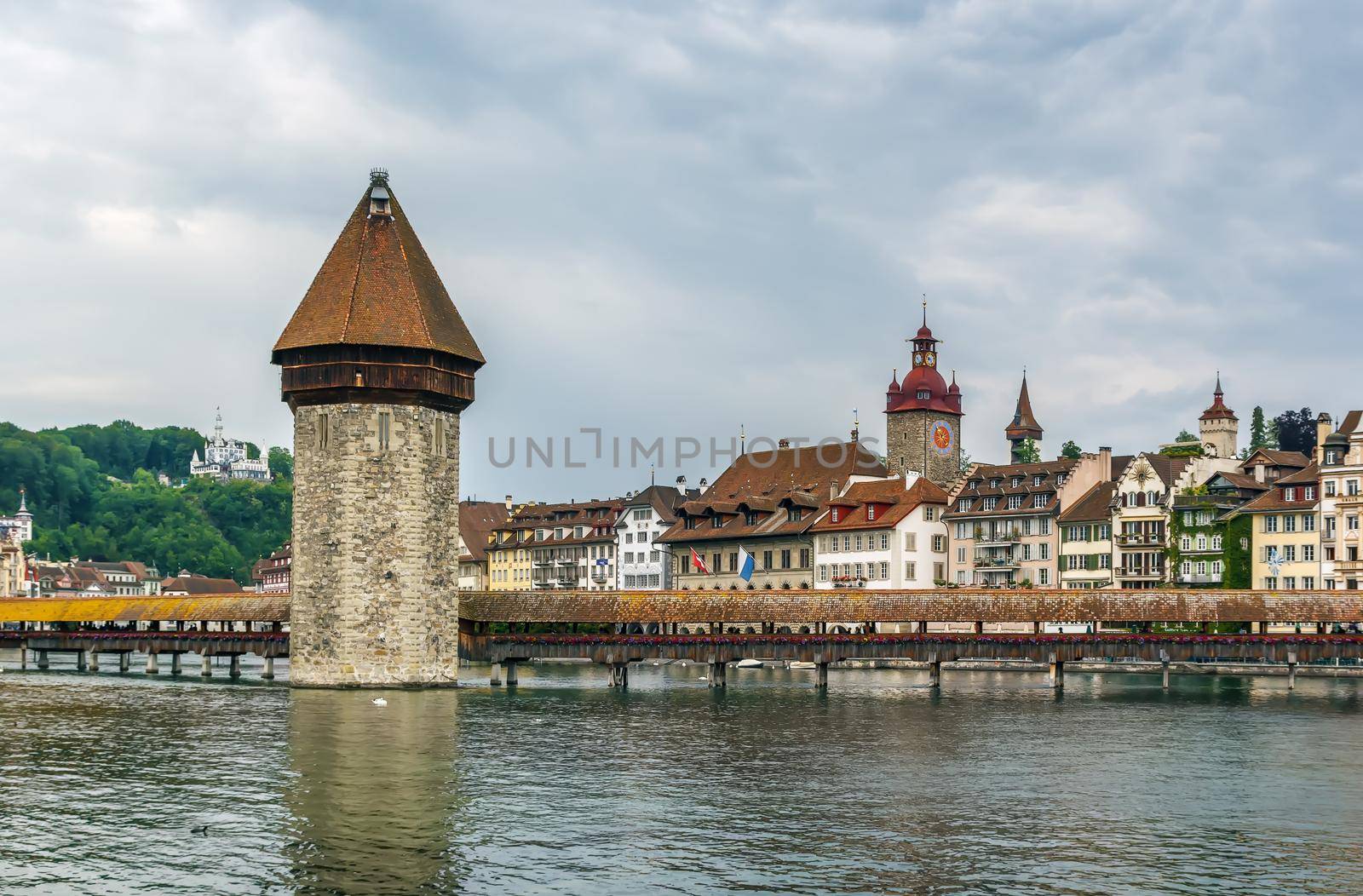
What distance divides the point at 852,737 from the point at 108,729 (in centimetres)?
1775

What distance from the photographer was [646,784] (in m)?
30.8

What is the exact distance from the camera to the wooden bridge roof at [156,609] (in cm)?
6272

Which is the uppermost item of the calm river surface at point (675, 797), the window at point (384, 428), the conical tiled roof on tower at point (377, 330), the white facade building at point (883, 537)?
the conical tiled roof on tower at point (377, 330)

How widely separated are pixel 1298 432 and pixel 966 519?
78.1 feet

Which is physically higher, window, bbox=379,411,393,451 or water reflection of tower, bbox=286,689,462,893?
window, bbox=379,411,393,451

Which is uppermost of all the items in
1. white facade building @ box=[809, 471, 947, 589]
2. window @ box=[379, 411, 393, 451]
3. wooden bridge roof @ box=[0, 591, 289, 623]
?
window @ box=[379, 411, 393, 451]

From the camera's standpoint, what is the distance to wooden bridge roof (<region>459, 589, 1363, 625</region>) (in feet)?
190

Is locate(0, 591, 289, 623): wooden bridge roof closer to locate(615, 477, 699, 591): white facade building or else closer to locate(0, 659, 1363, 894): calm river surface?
locate(0, 659, 1363, 894): calm river surface

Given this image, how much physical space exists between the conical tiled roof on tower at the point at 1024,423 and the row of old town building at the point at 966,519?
15.2 m

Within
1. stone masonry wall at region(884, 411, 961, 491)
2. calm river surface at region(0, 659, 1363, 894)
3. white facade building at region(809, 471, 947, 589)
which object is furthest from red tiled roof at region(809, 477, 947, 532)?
calm river surface at region(0, 659, 1363, 894)

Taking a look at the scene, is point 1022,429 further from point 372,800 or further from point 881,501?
point 372,800

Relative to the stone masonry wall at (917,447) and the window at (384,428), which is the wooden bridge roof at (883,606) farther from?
the stone masonry wall at (917,447)

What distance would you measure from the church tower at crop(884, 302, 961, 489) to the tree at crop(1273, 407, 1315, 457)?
18754mm

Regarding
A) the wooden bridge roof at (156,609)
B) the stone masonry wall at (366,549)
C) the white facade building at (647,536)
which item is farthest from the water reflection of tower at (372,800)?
the white facade building at (647,536)
